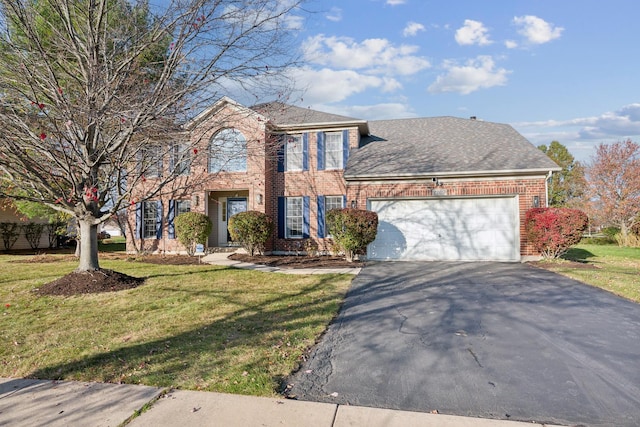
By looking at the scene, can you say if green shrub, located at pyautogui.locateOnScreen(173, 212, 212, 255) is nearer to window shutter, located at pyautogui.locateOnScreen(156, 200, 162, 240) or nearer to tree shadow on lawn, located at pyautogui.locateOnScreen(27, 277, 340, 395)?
window shutter, located at pyautogui.locateOnScreen(156, 200, 162, 240)

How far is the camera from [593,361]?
3.76 m

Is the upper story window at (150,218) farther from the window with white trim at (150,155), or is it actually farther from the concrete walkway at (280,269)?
the window with white trim at (150,155)

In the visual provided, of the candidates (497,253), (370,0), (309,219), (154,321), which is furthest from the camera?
(309,219)

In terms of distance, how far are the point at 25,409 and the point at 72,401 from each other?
312 mm

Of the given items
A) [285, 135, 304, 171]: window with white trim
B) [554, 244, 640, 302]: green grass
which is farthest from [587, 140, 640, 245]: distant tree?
[285, 135, 304, 171]: window with white trim

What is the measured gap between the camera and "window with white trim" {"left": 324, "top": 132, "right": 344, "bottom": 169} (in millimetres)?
13727

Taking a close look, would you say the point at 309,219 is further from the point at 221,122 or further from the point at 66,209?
the point at 66,209

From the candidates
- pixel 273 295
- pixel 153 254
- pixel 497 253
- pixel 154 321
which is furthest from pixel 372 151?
pixel 154 321

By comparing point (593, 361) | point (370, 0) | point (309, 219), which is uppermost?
point (370, 0)

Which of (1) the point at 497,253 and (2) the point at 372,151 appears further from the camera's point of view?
(2) the point at 372,151

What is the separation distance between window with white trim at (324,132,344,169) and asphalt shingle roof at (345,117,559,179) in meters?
0.50

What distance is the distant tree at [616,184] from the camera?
2148 centimetres

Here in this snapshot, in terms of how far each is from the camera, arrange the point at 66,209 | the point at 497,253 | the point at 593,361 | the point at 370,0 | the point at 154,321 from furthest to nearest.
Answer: the point at 497,253, the point at 370,0, the point at 66,209, the point at 154,321, the point at 593,361

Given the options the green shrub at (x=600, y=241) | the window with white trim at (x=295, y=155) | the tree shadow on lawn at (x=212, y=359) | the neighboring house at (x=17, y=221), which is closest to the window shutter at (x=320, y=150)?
the window with white trim at (x=295, y=155)
